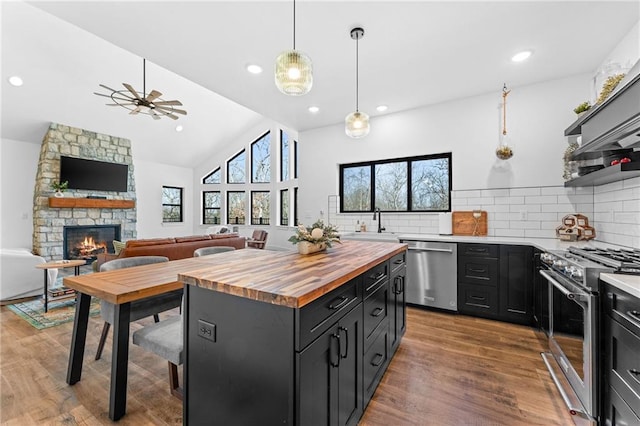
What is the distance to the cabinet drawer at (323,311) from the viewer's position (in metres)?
1.01

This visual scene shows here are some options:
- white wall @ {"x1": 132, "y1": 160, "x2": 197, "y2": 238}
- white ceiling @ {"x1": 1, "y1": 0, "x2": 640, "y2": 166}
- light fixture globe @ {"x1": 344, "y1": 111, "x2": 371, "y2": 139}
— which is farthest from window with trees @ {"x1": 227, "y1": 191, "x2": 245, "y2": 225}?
light fixture globe @ {"x1": 344, "y1": 111, "x2": 371, "y2": 139}

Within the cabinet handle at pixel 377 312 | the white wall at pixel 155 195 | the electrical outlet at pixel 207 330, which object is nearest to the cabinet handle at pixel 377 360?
the cabinet handle at pixel 377 312

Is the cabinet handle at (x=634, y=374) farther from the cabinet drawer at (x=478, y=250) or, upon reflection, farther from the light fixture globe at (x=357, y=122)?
the light fixture globe at (x=357, y=122)

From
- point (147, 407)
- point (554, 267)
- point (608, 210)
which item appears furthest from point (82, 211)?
point (608, 210)

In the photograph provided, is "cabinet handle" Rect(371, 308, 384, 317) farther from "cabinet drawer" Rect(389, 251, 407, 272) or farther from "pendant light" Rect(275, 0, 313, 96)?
"pendant light" Rect(275, 0, 313, 96)

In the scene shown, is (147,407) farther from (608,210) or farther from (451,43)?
(608,210)

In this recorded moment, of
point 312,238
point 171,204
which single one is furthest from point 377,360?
point 171,204

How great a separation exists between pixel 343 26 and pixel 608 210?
302 cm

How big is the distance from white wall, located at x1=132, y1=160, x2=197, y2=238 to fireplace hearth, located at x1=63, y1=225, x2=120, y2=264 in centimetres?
103

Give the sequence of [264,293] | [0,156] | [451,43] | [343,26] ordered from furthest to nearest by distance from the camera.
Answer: [0,156]
[451,43]
[343,26]
[264,293]

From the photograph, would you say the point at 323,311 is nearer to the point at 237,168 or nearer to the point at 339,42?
the point at 339,42

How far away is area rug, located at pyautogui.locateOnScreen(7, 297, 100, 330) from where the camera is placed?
9.81ft

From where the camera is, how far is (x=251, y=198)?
9.07 meters

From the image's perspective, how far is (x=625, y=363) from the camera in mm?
1240
